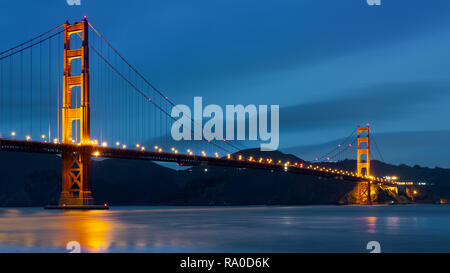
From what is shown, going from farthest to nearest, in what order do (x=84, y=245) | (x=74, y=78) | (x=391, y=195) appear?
(x=391, y=195) < (x=74, y=78) < (x=84, y=245)

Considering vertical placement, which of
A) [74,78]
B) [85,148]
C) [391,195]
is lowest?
[391,195]

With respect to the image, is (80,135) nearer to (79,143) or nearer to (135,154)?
(79,143)

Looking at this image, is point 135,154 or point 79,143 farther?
point 135,154

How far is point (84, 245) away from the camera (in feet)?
75.6

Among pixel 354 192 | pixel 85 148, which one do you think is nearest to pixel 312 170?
pixel 354 192

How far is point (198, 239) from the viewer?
27.0 m

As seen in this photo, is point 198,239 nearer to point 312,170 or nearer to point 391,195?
point 312,170

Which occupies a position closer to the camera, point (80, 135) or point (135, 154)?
point (80, 135)

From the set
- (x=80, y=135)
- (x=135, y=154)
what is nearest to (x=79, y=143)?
(x=80, y=135)
